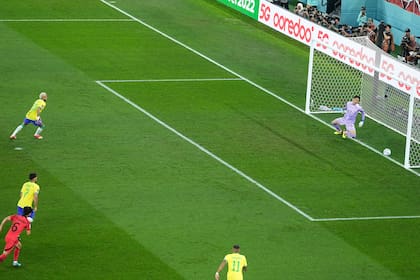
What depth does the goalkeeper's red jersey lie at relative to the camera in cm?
2627

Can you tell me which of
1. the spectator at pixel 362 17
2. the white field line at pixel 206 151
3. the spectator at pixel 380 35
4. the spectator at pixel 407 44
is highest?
the spectator at pixel 362 17

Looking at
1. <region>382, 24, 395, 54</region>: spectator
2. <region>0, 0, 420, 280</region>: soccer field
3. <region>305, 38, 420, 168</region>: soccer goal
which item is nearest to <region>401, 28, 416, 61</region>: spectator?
<region>382, 24, 395, 54</region>: spectator

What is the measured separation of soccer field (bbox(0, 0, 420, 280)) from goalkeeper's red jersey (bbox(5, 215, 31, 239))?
82cm

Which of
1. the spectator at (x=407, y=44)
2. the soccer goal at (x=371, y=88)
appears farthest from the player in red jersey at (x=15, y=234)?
the spectator at (x=407, y=44)

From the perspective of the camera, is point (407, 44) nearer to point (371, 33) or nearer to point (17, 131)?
point (371, 33)

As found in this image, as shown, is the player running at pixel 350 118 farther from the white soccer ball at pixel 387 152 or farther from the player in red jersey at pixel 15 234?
the player in red jersey at pixel 15 234

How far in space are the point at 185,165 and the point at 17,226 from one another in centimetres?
866

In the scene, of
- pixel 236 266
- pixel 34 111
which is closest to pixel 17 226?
pixel 236 266

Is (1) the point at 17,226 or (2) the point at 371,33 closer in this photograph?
(1) the point at 17,226

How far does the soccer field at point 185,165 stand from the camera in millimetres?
27875

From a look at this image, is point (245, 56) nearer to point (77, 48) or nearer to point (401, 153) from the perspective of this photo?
Result: point (77, 48)

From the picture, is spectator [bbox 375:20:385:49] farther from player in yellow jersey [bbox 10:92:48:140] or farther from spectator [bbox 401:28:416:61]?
player in yellow jersey [bbox 10:92:48:140]

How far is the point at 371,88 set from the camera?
4009 centimetres

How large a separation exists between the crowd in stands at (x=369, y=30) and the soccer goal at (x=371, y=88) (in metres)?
1.72
